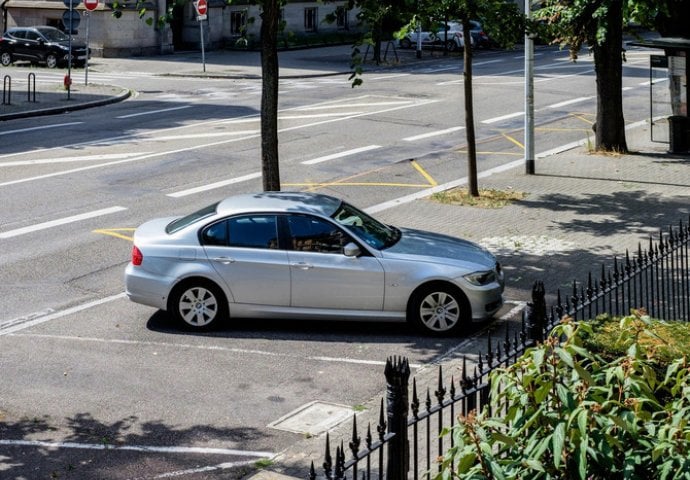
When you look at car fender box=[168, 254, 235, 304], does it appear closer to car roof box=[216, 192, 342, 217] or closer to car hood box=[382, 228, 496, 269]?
car roof box=[216, 192, 342, 217]

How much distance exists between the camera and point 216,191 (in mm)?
22344

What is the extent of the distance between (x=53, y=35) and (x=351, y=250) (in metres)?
39.2

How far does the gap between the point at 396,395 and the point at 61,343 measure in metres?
7.88

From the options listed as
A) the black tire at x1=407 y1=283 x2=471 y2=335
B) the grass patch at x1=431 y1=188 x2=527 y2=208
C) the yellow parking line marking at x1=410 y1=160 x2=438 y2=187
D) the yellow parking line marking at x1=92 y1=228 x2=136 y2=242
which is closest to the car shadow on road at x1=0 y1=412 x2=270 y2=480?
the black tire at x1=407 y1=283 x2=471 y2=335

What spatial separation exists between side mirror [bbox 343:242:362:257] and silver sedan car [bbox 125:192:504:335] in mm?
14

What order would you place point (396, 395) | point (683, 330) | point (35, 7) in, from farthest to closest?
point (35, 7), point (683, 330), point (396, 395)

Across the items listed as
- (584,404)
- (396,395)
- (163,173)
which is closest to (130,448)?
(396,395)

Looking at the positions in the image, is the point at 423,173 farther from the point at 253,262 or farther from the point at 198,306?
the point at 198,306

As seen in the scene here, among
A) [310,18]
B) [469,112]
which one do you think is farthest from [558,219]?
[310,18]

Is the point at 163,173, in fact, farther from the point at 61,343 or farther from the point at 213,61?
the point at 213,61

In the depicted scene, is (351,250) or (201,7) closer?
(351,250)

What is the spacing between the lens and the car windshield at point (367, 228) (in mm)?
13711

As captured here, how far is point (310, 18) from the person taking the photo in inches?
2525

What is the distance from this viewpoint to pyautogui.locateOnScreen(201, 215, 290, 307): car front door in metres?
13.6
